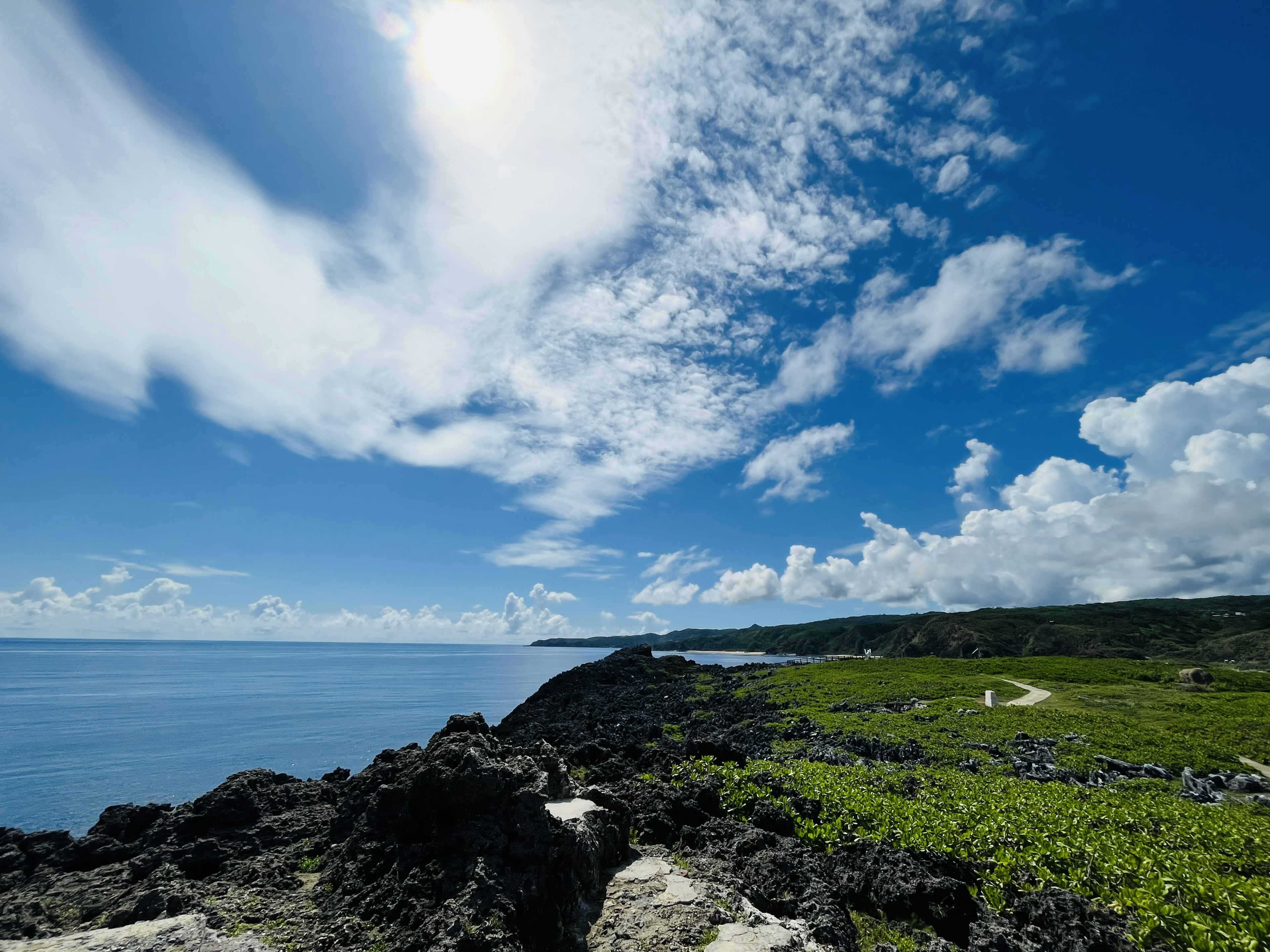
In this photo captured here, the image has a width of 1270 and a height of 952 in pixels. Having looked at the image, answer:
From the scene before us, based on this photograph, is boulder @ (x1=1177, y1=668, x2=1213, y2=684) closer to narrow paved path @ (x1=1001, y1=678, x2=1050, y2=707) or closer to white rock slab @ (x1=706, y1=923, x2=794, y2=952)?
narrow paved path @ (x1=1001, y1=678, x2=1050, y2=707)

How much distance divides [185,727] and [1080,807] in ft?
202

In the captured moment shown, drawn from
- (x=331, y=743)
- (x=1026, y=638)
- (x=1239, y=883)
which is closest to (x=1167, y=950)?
(x=1239, y=883)

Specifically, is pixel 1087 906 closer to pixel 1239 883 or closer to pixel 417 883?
pixel 1239 883

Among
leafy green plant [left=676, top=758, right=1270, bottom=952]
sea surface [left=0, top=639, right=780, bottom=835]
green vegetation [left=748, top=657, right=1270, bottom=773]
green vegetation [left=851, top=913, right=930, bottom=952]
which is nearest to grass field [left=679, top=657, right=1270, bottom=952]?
leafy green plant [left=676, top=758, right=1270, bottom=952]

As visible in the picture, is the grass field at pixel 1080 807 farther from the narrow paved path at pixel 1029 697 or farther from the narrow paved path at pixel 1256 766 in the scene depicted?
the narrow paved path at pixel 1029 697

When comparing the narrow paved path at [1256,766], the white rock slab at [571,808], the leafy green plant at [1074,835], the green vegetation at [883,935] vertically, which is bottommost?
the narrow paved path at [1256,766]

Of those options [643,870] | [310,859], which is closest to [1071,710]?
[643,870]

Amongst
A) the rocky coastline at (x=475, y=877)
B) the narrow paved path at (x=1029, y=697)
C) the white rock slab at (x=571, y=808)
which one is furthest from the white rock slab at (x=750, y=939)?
the narrow paved path at (x=1029, y=697)

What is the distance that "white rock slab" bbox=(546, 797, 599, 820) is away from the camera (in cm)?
1325

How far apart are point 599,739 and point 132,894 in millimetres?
21304

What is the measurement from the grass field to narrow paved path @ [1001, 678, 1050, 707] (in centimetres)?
89

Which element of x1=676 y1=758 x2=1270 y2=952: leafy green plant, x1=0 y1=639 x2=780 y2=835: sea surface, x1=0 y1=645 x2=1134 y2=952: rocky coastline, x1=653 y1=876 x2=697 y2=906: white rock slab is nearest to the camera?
x1=676 y1=758 x2=1270 y2=952: leafy green plant

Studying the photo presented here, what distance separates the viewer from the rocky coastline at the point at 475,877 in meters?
9.45

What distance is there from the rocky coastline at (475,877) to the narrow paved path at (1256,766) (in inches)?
725
